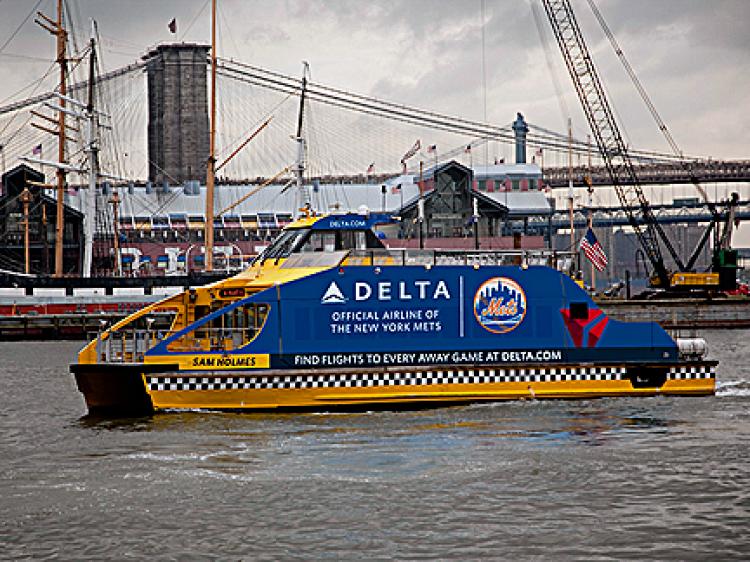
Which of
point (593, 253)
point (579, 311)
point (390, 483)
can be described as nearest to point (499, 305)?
point (579, 311)

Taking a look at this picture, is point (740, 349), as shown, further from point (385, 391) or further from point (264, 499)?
point (264, 499)

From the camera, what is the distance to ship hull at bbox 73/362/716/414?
24.1 metres

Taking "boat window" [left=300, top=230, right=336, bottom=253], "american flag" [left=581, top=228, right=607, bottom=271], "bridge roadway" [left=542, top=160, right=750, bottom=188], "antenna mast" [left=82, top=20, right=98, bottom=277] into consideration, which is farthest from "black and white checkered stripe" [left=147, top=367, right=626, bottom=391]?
A: "bridge roadway" [left=542, top=160, right=750, bottom=188]

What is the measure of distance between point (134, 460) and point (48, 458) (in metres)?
1.83

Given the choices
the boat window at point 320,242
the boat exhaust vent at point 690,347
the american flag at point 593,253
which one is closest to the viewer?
the boat exhaust vent at point 690,347

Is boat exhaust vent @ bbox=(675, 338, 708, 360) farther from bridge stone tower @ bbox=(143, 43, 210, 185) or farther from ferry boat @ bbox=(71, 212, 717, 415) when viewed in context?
bridge stone tower @ bbox=(143, 43, 210, 185)

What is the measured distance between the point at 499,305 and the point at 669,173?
156981 mm

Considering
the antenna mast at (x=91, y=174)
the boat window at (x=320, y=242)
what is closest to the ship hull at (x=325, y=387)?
the boat window at (x=320, y=242)

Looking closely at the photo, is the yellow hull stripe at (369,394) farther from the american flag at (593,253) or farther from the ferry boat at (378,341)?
the american flag at (593,253)

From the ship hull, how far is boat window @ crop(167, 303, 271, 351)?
0.94 metres

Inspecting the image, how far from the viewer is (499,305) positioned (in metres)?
25.9

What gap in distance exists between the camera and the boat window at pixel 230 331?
81.3 feet

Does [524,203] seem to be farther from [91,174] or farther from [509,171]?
[91,174]

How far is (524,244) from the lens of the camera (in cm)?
11162
